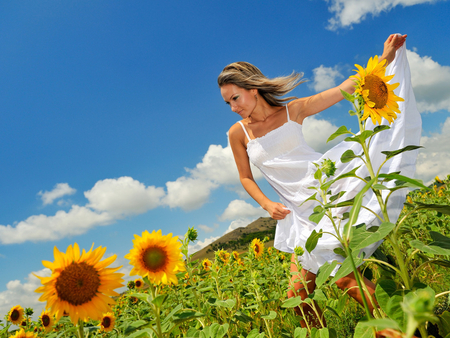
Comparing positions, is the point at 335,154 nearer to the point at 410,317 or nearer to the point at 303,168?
the point at 303,168

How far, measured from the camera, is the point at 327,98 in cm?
285

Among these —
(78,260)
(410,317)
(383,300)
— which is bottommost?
(383,300)

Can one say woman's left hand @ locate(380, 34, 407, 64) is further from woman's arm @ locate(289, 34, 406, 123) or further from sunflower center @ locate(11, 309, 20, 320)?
sunflower center @ locate(11, 309, 20, 320)

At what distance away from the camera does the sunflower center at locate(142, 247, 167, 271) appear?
1.46m

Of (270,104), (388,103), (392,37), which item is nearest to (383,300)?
(388,103)

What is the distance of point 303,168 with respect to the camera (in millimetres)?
2812

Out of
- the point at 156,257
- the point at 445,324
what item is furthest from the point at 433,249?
the point at 156,257

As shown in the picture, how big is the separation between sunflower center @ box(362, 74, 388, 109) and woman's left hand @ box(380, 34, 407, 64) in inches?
33.0

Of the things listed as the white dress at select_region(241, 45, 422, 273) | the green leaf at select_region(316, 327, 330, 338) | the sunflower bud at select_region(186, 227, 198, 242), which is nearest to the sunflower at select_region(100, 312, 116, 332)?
the sunflower bud at select_region(186, 227, 198, 242)

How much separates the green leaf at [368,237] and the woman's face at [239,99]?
2.37 m

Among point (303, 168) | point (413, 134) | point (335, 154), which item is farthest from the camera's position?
point (303, 168)

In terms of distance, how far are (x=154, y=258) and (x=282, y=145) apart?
202 centimetres

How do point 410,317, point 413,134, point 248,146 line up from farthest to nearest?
1. point 248,146
2. point 413,134
3. point 410,317

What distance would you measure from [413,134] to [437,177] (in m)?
3.94
